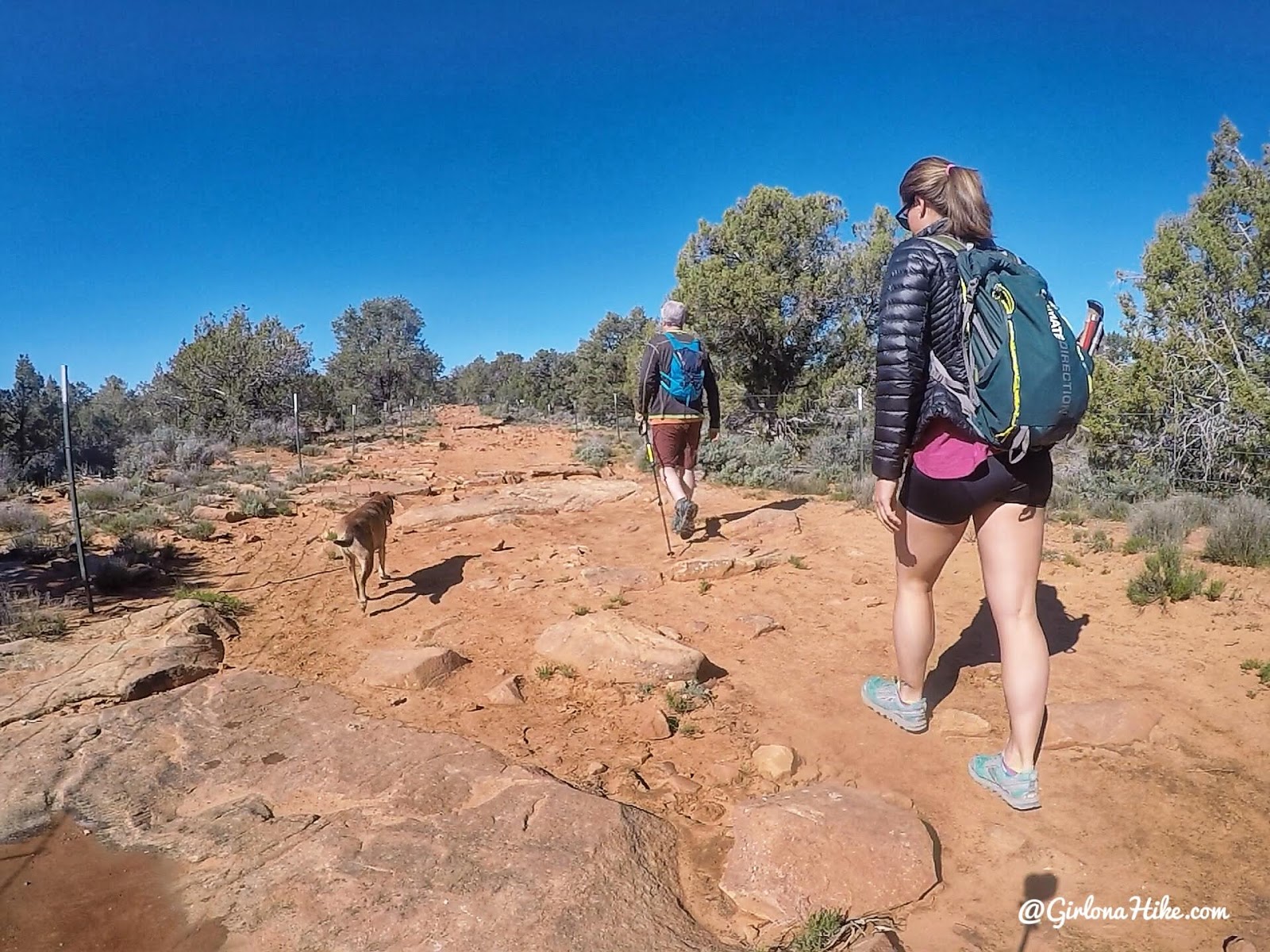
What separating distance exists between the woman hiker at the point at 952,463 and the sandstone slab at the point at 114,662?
363 centimetres

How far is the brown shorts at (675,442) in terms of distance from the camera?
6027mm

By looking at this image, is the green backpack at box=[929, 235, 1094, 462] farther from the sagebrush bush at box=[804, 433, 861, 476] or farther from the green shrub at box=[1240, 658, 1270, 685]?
the sagebrush bush at box=[804, 433, 861, 476]

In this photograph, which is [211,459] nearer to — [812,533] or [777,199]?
[777,199]

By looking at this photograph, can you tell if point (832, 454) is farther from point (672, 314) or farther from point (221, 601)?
point (221, 601)

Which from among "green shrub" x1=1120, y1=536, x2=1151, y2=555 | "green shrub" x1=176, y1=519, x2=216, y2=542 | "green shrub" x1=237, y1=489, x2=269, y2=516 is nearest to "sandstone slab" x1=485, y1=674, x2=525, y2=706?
"green shrub" x1=1120, y1=536, x2=1151, y2=555

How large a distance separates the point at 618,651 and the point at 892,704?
135 centimetres

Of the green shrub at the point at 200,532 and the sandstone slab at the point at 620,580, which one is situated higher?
the green shrub at the point at 200,532

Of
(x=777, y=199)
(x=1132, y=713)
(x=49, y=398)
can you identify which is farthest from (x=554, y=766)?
(x=49, y=398)

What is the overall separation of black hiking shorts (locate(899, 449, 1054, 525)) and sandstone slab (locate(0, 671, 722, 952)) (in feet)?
4.62

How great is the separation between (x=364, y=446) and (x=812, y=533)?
18.7m

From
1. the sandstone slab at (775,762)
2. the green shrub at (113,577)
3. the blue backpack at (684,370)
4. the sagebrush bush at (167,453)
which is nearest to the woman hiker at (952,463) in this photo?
the sandstone slab at (775,762)

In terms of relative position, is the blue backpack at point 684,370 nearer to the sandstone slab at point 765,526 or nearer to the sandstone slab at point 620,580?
the sandstone slab at point 765,526

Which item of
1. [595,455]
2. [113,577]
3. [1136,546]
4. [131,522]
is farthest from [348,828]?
[595,455]

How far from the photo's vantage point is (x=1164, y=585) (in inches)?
170
